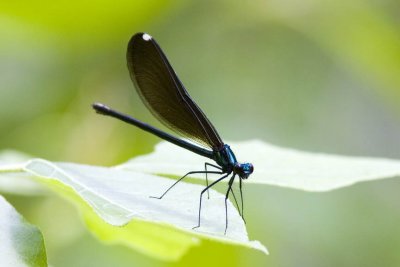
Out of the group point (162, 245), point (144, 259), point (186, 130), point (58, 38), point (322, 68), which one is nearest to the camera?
point (162, 245)

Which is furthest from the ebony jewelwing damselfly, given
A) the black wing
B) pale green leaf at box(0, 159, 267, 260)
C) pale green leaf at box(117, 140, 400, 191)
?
pale green leaf at box(0, 159, 267, 260)

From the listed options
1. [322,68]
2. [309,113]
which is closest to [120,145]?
[309,113]

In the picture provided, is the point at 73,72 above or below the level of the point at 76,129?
above

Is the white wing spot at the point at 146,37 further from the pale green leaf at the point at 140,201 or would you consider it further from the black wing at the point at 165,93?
the pale green leaf at the point at 140,201

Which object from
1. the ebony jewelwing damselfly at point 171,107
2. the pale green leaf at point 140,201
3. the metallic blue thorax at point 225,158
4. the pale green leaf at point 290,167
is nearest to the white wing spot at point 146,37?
the ebony jewelwing damselfly at point 171,107

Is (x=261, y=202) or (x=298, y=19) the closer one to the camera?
(x=261, y=202)

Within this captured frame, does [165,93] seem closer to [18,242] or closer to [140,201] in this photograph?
[140,201]

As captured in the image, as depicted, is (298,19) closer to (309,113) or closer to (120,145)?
(309,113)

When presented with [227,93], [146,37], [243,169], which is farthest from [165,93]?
[227,93]
